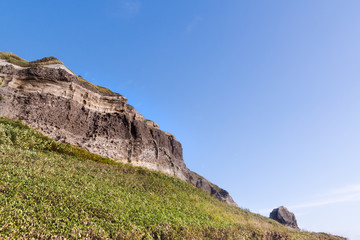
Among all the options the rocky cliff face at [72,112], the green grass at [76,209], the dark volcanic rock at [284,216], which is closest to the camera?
the green grass at [76,209]

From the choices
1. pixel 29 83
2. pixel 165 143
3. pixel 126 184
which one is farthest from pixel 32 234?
pixel 165 143

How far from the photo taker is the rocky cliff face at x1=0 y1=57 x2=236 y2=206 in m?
35.5

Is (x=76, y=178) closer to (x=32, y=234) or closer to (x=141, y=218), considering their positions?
(x=141, y=218)

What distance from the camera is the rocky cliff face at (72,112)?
35500 millimetres

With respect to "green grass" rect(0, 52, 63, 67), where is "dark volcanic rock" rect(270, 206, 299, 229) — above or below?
below

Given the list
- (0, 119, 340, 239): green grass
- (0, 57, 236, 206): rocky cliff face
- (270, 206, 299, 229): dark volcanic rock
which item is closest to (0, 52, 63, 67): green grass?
(0, 57, 236, 206): rocky cliff face

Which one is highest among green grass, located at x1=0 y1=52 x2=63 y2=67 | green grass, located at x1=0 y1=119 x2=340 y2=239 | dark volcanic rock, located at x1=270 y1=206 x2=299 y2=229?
green grass, located at x1=0 y1=52 x2=63 y2=67

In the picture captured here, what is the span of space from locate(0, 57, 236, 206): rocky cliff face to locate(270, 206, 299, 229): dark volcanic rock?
2451 inches

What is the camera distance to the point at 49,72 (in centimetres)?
3953

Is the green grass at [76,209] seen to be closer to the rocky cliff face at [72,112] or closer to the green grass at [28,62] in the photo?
the rocky cliff face at [72,112]

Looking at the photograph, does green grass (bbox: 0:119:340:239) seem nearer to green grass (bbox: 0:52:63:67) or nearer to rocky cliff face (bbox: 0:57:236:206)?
rocky cliff face (bbox: 0:57:236:206)

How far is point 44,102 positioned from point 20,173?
82.9 feet

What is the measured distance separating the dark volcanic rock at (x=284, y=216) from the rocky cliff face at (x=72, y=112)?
6227cm

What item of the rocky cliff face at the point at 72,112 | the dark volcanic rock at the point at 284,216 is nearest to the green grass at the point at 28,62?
the rocky cliff face at the point at 72,112
